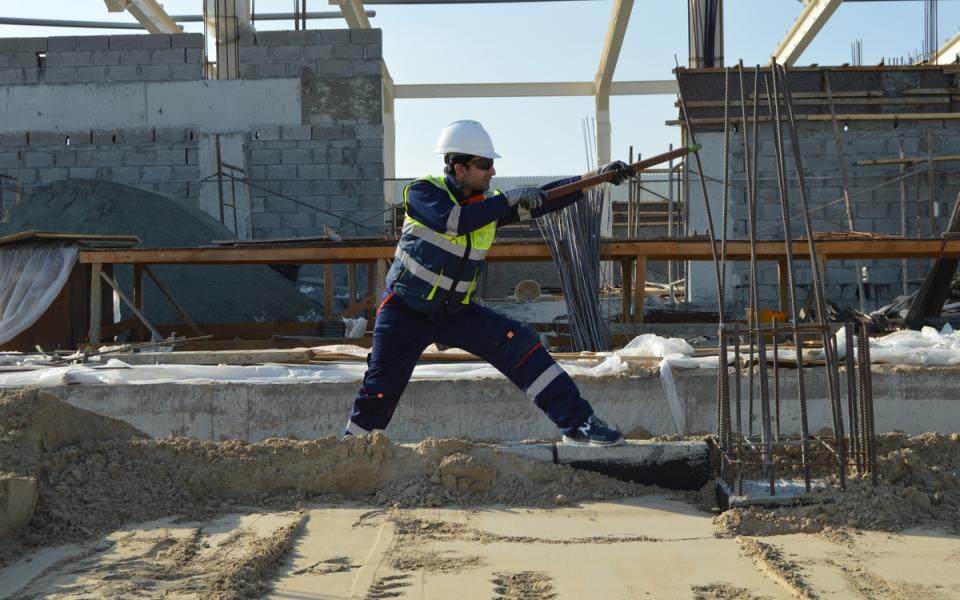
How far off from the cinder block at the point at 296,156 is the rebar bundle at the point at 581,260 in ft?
21.9

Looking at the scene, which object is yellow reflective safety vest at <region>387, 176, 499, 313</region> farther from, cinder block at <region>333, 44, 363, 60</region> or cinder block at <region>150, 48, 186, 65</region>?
cinder block at <region>150, 48, 186, 65</region>

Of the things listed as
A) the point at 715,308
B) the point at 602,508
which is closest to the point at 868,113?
the point at 715,308

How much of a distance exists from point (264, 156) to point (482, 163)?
1178cm

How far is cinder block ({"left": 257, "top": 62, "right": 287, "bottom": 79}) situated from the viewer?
16734 mm

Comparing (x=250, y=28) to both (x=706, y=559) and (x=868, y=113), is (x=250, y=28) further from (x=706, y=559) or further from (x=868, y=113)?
(x=706, y=559)

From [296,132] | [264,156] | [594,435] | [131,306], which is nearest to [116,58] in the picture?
[264,156]

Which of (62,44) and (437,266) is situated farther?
(62,44)

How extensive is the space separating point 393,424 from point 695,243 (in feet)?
17.6

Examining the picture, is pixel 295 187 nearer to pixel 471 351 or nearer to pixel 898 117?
pixel 898 117

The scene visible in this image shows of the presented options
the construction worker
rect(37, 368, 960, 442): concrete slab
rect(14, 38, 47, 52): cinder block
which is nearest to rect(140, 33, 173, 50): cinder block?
rect(14, 38, 47, 52): cinder block

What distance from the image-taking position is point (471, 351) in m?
5.40

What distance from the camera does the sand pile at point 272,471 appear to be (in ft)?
16.3

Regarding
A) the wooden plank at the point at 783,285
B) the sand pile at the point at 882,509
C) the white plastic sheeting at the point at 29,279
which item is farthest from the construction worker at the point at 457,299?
the wooden plank at the point at 783,285

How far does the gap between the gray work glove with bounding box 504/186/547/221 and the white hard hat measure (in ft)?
0.93
